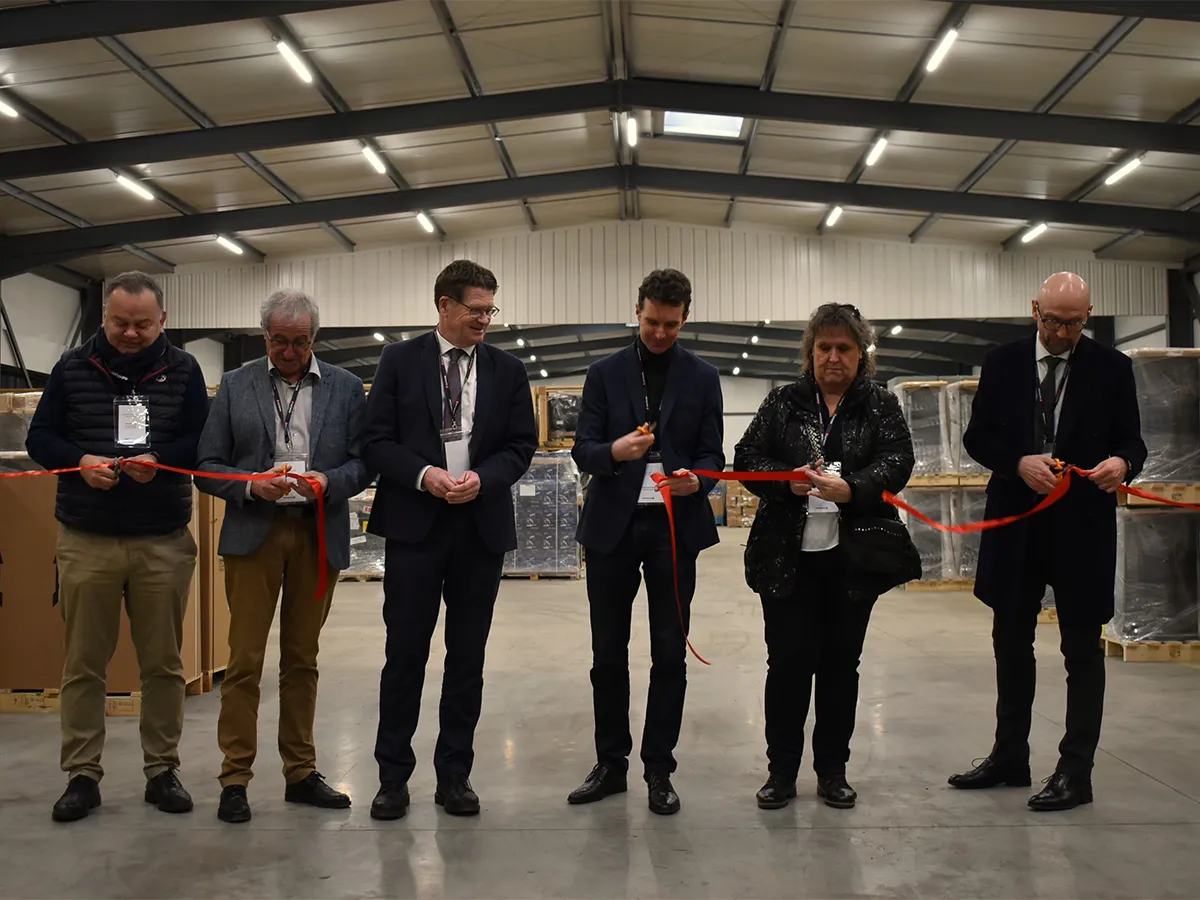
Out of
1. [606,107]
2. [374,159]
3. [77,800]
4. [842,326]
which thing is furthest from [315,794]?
[374,159]

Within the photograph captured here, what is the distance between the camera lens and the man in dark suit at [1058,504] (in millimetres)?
3477

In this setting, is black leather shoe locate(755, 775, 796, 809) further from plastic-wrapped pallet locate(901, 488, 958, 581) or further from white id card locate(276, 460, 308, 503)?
plastic-wrapped pallet locate(901, 488, 958, 581)

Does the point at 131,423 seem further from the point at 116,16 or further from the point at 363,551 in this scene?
the point at 363,551

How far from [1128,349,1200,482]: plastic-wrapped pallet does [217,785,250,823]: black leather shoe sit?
5.83m

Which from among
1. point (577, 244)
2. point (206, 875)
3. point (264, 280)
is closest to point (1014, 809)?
point (206, 875)

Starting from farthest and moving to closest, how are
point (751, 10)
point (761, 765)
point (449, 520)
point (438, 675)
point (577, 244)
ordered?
point (577, 244) → point (751, 10) → point (438, 675) → point (761, 765) → point (449, 520)

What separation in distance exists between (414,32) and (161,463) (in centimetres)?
814

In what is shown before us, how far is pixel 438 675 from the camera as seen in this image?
20.3ft

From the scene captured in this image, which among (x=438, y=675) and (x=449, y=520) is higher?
(x=449, y=520)

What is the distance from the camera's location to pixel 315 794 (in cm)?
353

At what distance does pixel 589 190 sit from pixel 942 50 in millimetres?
6217

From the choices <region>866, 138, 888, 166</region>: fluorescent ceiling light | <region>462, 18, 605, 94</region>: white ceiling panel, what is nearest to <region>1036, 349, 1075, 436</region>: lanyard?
<region>462, 18, 605, 94</region>: white ceiling panel

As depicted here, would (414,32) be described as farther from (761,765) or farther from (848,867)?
(848,867)

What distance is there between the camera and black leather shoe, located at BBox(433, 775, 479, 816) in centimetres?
342
